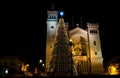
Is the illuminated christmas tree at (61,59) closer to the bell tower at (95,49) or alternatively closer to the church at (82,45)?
the church at (82,45)

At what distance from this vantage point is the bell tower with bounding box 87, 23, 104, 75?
51.9 meters

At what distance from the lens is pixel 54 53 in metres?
37.5

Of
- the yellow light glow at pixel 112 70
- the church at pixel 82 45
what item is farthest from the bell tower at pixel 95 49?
the yellow light glow at pixel 112 70

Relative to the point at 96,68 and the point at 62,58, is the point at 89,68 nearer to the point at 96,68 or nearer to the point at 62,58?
Answer: the point at 96,68

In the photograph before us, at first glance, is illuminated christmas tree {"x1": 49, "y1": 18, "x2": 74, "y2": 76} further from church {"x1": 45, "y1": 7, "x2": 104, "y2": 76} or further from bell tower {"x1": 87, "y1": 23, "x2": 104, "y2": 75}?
bell tower {"x1": 87, "y1": 23, "x2": 104, "y2": 75}

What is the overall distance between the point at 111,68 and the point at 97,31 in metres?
10.3

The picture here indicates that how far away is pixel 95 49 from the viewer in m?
54.2

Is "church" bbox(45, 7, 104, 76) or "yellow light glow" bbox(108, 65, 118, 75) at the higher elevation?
"church" bbox(45, 7, 104, 76)

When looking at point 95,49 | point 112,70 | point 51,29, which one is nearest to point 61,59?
point 51,29

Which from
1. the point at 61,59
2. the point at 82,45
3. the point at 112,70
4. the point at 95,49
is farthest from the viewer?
the point at 82,45

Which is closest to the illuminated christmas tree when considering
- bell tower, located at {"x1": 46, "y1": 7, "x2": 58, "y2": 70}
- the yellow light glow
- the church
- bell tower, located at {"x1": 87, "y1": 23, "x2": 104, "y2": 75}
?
the church

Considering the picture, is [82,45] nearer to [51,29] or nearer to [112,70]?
[51,29]

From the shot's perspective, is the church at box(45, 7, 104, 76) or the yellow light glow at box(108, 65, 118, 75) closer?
the church at box(45, 7, 104, 76)

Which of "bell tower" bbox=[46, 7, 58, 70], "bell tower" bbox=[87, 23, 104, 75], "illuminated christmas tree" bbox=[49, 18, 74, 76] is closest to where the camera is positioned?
"illuminated christmas tree" bbox=[49, 18, 74, 76]
